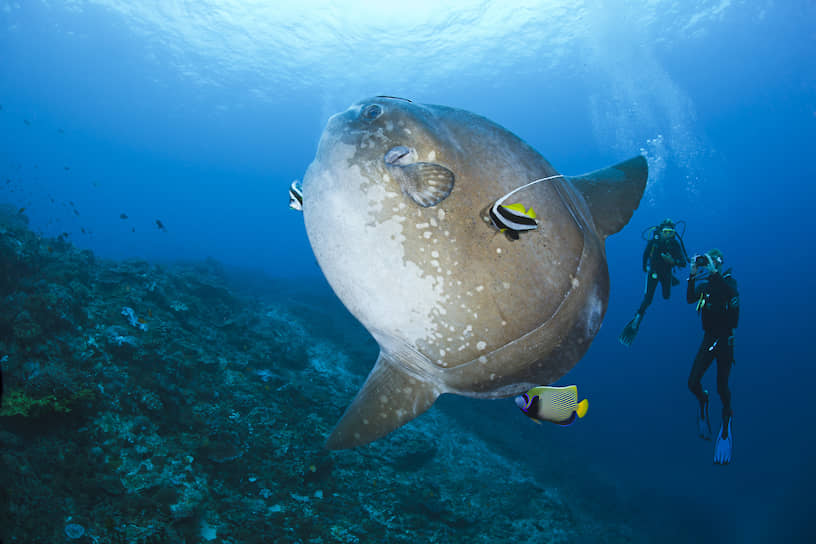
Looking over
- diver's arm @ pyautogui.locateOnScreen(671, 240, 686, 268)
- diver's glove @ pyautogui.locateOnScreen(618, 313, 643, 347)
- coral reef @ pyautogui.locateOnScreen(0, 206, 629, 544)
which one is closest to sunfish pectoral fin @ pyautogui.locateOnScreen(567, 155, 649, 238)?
coral reef @ pyautogui.locateOnScreen(0, 206, 629, 544)

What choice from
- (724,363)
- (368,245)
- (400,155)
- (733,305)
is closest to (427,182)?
(400,155)

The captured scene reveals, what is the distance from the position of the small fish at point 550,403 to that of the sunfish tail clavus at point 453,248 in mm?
763

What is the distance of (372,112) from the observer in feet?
4.67

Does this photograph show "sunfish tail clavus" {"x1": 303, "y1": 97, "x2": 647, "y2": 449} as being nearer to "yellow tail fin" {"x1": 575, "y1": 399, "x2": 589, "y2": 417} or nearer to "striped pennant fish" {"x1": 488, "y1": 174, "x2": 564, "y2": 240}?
"striped pennant fish" {"x1": 488, "y1": 174, "x2": 564, "y2": 240}

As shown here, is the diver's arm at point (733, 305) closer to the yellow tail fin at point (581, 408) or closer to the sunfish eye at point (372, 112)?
the yellow tail fin at point (581, 408)

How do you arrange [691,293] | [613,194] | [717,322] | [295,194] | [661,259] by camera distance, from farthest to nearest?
1. [661,259]
2. [691,293]
3. [717,322]
4. [295,194]
5. [613,194]

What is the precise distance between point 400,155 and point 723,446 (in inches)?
274

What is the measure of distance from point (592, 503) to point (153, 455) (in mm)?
11814

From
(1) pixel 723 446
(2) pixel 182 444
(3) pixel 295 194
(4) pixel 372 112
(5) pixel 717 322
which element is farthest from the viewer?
(5) pixel 717 322

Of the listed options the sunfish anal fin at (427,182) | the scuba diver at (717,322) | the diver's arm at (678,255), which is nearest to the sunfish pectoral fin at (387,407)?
the sunfish anal fin at (427,182)

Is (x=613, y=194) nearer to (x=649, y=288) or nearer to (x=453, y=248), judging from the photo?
(x=453, y=248)

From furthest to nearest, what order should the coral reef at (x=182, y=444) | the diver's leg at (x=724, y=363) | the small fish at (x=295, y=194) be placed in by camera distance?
the diver's leg at (x=724, y=363), the coral reef at (x=182, y=444), the small fish at (x=295, y=194)

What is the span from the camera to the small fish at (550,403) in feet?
6.95

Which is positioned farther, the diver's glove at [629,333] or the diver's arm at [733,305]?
the diver's glove at [629,333]
